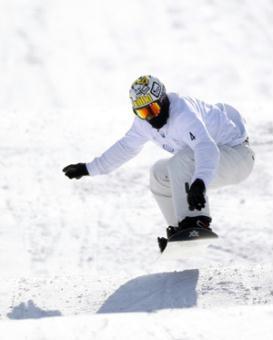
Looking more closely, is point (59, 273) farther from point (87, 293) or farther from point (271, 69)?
point (271, 69)

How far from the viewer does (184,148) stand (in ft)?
18.4

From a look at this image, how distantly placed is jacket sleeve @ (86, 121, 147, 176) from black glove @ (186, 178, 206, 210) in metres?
0.86

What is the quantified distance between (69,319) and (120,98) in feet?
21.5

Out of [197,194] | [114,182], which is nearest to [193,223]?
[197,194]

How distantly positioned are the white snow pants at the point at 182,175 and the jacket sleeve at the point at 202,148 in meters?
0.16

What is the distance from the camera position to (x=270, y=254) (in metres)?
6.77

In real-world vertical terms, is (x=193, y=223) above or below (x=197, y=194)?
below

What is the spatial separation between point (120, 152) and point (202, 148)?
0.92 metres

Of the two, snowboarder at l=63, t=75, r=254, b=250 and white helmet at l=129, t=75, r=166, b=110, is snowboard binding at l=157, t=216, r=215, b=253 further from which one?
white helmet at l=129, t=75, r=166, b=110

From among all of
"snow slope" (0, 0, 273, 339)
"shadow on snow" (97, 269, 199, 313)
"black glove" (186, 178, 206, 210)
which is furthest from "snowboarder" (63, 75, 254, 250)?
"snow slope" (0, 0, 273, 339)

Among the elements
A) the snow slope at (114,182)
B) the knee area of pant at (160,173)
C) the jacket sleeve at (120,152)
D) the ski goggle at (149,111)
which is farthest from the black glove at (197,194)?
the jacket sleeve at (120,152)

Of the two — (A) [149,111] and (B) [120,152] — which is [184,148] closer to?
(A) [149,111]

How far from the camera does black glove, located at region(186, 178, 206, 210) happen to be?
5.16 metres

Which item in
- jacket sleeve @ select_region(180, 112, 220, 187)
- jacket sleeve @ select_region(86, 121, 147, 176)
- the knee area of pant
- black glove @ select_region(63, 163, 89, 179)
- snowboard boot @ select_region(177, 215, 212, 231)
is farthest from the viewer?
black glove @ select_region(63, 163, 89, 179)
